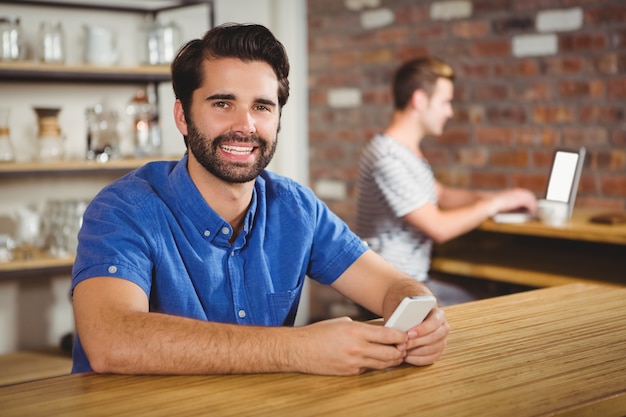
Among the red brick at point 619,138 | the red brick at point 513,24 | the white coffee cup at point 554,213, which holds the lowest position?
the white coffee cup at point 554,213

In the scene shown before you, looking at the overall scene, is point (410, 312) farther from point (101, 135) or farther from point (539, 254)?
point (101, 135)

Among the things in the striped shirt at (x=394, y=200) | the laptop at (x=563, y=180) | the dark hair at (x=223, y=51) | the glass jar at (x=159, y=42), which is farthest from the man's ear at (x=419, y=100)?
the dark hair at (x=223, y=51)

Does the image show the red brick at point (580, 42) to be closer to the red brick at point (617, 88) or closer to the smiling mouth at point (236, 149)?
the red brick at point (617, 88)

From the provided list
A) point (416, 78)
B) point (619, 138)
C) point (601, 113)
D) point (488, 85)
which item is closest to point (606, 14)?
point (601, 113)

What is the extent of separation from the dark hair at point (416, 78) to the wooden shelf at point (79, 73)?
1.01 meters

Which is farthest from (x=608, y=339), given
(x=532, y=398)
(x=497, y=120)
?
(x=497, y=120)

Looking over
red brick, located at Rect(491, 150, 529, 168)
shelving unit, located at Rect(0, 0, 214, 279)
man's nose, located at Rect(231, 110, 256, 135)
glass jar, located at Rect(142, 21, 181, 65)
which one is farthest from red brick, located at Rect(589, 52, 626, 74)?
man's nose, located at Rect(231, 110, 256, 135)

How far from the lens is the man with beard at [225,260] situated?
1358mm

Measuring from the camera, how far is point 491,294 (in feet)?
10.9

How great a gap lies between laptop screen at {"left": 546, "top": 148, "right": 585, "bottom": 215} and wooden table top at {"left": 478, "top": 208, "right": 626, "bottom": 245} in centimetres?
10

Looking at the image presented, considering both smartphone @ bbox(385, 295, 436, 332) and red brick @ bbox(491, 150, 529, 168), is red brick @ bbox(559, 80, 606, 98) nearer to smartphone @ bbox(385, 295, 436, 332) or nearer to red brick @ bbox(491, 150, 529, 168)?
red brick @ bbox(491, 150, 529, 168)

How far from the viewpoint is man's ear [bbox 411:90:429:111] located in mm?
3258

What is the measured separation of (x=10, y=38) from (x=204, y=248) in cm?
200

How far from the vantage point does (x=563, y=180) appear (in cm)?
302
